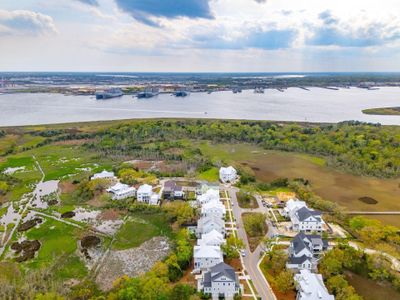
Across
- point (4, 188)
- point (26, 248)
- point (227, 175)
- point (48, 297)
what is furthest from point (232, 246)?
point (4, 188)

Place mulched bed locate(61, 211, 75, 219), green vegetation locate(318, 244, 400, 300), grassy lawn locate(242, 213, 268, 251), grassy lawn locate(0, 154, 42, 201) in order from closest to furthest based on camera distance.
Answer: green vegetation locate(318, 244, 400, 300) → grassy lawn locate(242, 213, 268, 251) → mulched bed locate(61, 211, 75, 219) → grassy lawn locate(0, 154, 42, 201)

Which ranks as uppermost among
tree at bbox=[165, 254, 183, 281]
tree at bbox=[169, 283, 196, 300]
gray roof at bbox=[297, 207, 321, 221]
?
gray roof at bbox=[297, 207, 321, 221]

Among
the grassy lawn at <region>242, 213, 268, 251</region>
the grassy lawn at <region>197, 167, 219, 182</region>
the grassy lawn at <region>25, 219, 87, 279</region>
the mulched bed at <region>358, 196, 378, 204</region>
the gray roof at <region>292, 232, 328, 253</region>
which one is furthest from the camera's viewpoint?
the grassy lawn at <region>197, 167, 219, 182</region>

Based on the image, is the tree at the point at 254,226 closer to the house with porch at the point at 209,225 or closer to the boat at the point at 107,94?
the house with porch at the point at 209,225

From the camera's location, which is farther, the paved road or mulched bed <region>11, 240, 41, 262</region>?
mulched bed <region>11, 240, 41, 262</region>

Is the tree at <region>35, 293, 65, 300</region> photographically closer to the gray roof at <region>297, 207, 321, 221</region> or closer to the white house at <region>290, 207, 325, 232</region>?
the white house at <region>290, 207, 325, 232</region>

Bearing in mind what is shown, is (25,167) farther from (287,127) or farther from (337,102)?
(337,102)

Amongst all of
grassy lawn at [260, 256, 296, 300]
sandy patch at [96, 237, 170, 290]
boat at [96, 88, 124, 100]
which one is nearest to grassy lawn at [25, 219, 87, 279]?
sandy patch at [96, 237, 170, 290]
